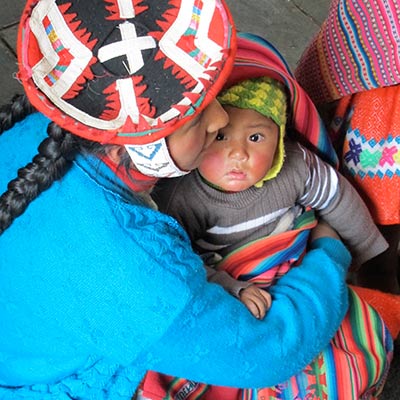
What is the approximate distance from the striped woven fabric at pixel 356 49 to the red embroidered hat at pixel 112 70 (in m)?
0.51

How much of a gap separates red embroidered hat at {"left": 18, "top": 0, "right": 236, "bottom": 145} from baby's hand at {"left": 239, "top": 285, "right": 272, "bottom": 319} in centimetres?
41

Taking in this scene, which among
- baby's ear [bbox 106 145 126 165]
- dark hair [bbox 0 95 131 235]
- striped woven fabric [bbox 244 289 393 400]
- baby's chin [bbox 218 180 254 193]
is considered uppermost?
dark hair [bbox 0 95 131 235]

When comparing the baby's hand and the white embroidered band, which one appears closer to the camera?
the white embroidered band

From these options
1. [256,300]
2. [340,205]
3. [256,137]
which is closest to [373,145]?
[340,205]

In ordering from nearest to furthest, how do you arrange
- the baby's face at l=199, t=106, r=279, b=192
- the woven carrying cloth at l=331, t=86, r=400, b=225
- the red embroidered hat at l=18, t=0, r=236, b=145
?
the red embroidered hat at l=18, t=0, r=236, b=145 < the baby's face at l=199, t=106, r=279, b=192 < the woven carrying cloth at l=331, t=86, r=400, b=225

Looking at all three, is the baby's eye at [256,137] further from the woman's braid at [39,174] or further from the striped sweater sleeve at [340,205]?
the woman's braid at [39,174]

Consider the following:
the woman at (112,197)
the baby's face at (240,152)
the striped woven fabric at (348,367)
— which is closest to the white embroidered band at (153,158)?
the woman at (112,197)

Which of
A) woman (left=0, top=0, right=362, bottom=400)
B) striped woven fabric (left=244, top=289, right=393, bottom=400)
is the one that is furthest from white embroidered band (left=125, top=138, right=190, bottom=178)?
striped woven fabric (left=244, top=289, right=393, bottom=400)

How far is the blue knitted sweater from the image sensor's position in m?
0.95

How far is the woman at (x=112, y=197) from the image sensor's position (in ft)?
2.99

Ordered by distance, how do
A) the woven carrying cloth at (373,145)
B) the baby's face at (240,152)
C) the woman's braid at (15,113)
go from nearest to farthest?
1. the woman's braid at (15,113)
2. the baby's face at (240,152)
3. the woven carrying cloth at (373,145)

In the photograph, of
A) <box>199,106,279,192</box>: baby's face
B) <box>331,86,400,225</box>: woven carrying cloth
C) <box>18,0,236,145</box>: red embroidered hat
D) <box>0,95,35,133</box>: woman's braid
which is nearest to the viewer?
<box>18,0,236,145</box>: red embroidered hat

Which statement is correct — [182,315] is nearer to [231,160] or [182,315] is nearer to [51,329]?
[51,329]

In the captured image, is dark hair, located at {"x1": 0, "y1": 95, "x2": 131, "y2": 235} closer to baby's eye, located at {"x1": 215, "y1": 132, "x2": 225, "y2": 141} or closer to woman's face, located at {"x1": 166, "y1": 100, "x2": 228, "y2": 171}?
woman's face, located at {"x1": 166, "y1": 100, "x2": 228, "y2": 171}
